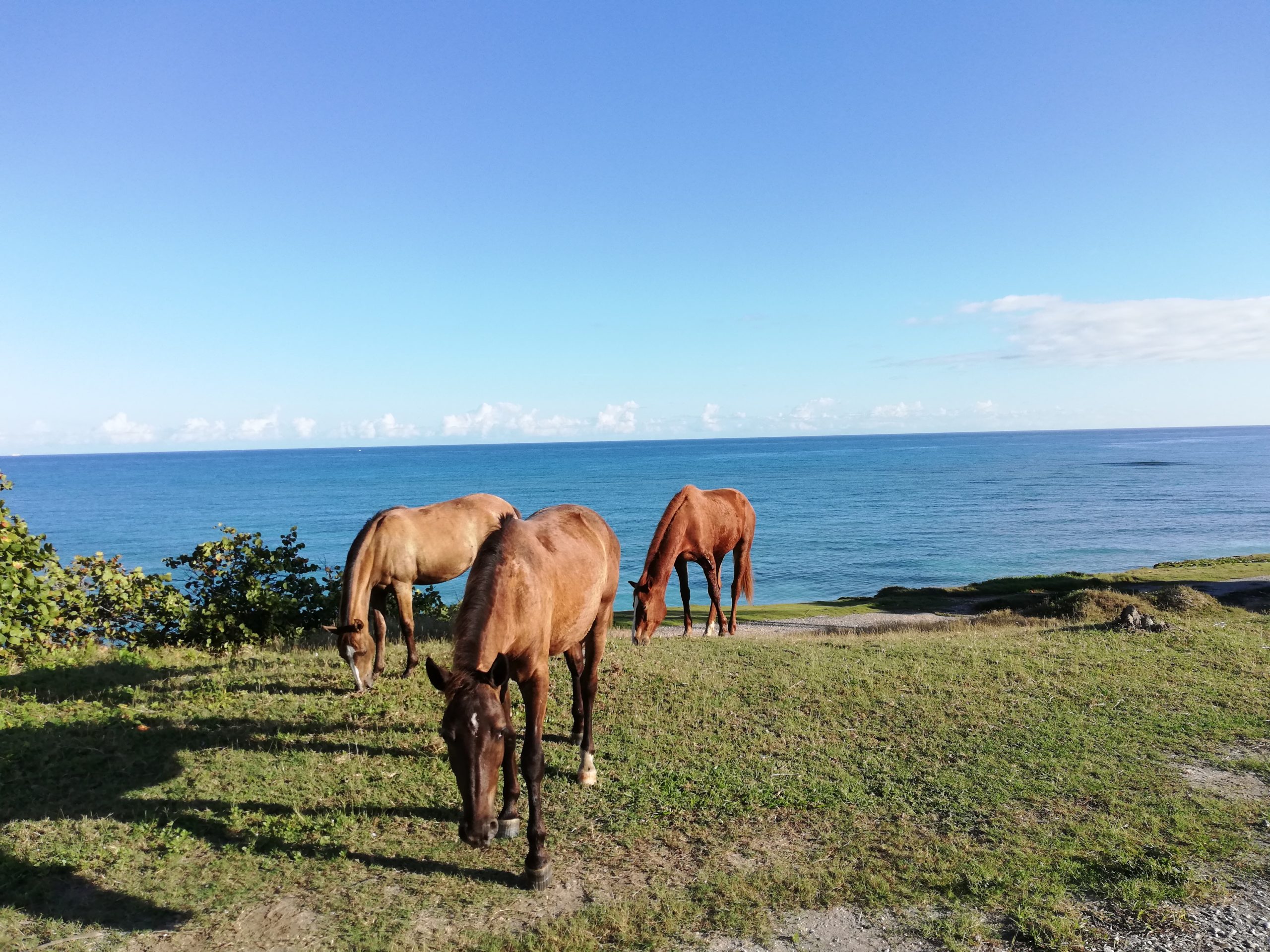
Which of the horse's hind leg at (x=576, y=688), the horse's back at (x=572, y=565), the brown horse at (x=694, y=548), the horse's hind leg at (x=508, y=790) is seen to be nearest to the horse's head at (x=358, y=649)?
the horse's hind leg at (x=576, y=688)

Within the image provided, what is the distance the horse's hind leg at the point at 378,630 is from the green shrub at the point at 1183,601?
1717cm

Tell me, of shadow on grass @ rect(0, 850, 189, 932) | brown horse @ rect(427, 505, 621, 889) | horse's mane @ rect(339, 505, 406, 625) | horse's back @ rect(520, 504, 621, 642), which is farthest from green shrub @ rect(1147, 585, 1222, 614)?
shadow on grass @ rect(0, 850, 189, 932)

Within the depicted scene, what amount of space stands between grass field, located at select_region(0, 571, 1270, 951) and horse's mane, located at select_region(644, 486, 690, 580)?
2.43 metres

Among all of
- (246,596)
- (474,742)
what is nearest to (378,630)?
(246,596)

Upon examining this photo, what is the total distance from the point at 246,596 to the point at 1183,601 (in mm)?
20869

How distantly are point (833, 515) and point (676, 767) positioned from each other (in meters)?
69.8

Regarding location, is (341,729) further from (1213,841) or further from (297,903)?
(1213,841)

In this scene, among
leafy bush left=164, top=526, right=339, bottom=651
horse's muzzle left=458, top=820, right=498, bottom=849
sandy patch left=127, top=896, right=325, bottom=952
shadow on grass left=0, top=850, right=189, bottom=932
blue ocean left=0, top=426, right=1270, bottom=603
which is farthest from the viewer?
blue ocean left=0, top=426, right=1270, bottom=603

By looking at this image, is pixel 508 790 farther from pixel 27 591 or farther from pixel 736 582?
pixel 736 582

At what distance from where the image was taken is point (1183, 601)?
53.8 ft

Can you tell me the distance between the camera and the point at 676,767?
7.49 meters

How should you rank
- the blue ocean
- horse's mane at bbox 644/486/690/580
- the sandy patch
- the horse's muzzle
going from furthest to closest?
the blue ocean < horse's mane at bbox 644/486/690/580 < the sandy patch < the horse's muzzle

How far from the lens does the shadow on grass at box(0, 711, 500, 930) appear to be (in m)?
5.16

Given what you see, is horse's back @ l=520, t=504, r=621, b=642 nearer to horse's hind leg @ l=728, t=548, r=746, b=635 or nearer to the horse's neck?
the horse's neck
